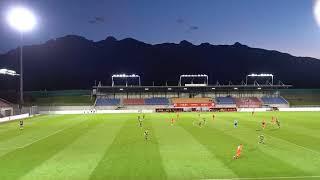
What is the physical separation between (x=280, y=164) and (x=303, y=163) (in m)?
1.40

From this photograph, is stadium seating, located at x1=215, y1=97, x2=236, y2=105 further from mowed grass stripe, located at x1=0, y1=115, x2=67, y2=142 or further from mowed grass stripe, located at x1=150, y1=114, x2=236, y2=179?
mowed grass stripe, located at x1=150, y1=114, x2=236, y2=179

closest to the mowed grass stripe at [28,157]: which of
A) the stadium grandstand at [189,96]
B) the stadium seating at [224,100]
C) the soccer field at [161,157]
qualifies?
the soccer field at [161,157]

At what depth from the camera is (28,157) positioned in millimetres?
28438

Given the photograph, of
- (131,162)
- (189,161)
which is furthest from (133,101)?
(189,161)

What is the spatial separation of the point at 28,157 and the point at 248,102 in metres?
93.2

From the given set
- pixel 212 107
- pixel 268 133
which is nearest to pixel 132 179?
pixel 268 133

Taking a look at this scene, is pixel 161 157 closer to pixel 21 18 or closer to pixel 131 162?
pixel 131 162

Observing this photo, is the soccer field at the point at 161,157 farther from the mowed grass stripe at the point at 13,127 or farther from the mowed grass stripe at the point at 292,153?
the mowed grass stripe at the point at 13,127

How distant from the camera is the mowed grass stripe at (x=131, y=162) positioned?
21.8 meters

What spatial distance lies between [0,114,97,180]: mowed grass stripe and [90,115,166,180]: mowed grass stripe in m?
3.98

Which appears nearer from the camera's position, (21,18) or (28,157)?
(28,157)

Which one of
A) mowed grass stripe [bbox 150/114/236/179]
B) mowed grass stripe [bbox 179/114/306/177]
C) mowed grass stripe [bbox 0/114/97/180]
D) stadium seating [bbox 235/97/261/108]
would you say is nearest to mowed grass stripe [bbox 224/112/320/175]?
mowed grass stripe [bbox 179/114/306/177]

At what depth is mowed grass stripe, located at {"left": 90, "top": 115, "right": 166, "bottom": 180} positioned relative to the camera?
21828 millimetres

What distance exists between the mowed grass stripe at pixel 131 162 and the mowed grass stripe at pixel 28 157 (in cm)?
398
